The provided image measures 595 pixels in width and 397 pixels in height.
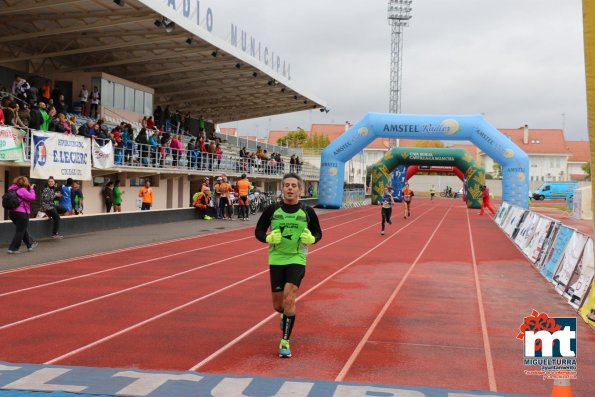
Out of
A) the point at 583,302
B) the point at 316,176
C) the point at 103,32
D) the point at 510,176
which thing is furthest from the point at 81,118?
the point at 316,176

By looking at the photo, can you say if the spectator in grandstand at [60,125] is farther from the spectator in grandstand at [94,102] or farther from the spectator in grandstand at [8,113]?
the spectator in grandstand at [94,102]

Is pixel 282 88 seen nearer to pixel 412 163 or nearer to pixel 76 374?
pixel 412 163

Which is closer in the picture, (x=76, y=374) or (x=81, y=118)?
(x=76, y=374)

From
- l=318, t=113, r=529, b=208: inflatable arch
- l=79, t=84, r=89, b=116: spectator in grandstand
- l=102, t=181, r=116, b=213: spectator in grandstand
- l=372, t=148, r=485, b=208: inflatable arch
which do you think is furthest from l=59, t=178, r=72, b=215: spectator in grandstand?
l=372, t=148, r=485, b=208: inflatable arch

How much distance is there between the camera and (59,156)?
63.4 feet

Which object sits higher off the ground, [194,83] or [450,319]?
[194,83]

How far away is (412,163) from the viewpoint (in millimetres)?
50562

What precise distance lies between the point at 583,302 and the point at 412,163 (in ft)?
137

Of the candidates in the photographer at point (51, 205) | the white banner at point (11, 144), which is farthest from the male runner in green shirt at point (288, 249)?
the white banner at point (11, 144)

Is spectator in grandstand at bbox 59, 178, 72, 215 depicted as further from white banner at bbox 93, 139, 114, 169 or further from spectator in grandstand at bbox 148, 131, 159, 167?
spectator in grandstand at bbox 148, 131, 159, 167

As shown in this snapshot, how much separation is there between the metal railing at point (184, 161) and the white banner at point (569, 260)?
Result: 14093 mm

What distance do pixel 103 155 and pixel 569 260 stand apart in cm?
1622

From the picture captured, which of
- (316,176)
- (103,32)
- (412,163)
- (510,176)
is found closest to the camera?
(103,32)

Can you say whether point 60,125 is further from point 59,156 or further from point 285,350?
point 285,350
